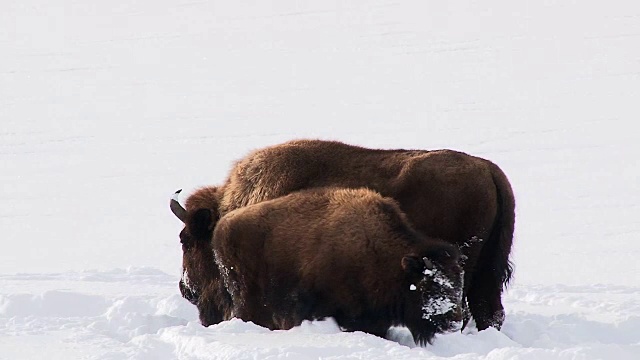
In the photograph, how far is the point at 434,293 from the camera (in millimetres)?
6324

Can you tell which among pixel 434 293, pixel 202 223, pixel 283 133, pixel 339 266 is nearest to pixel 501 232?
pixel 434 293

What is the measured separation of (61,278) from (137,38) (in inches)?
926

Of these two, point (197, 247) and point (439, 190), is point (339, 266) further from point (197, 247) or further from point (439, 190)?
point (197, 247)

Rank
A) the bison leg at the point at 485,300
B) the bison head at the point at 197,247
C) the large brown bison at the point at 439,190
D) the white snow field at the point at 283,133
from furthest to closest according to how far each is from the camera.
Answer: the bison head at the point at 197,247
the bison leg at the point at 485,300
the large brown bison at the point at 439,190
the white snow field at the point at 283,133

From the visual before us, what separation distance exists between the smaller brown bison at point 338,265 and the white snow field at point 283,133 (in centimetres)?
23

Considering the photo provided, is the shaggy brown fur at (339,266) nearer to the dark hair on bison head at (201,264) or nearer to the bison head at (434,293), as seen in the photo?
the bison head at (434,293)

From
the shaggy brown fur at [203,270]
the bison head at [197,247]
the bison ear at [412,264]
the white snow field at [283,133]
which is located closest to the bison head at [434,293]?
the bison ear at [412,264]

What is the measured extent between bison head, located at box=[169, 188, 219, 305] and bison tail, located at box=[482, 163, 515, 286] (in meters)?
1.82

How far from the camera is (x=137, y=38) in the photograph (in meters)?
32.0

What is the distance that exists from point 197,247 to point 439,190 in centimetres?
171

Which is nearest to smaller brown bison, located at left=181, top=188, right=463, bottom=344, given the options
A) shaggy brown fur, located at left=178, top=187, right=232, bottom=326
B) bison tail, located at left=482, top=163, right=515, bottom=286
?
shaggy brown fur, located at left=178, top=187, right=232, bottom=326

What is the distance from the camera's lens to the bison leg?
701cm

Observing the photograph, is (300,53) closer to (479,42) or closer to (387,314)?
(479,42)

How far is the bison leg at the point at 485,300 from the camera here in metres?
7.01
